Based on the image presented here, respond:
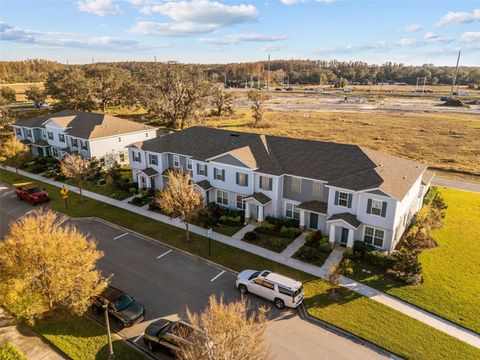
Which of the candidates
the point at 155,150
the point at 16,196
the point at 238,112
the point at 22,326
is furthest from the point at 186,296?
the point at 238,112

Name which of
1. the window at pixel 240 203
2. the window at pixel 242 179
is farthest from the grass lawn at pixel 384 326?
the window at pixel 242 179

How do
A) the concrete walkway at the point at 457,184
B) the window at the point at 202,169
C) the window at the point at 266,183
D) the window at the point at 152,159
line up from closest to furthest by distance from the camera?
1. the window at the point at 266,183
2. the window at the point at 202,169
3. the window at the point at 152,159
4. the concrete walkway at the point at 457,184

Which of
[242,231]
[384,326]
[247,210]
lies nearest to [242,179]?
A: [247,210]

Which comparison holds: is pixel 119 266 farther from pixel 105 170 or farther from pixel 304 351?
pixel 105 170

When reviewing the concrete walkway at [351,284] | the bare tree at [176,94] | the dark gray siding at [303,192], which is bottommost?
the concrete walkway at [351,284]

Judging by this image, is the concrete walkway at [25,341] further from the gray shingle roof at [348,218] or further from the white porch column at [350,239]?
the white porch column at [350,239]

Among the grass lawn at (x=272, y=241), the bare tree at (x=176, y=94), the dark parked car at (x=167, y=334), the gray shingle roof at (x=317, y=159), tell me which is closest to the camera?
the dark parked car at (x=167, y=334)

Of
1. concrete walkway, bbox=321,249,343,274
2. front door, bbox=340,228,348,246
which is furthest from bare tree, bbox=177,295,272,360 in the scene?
front door, bbox=340,228,348,246
